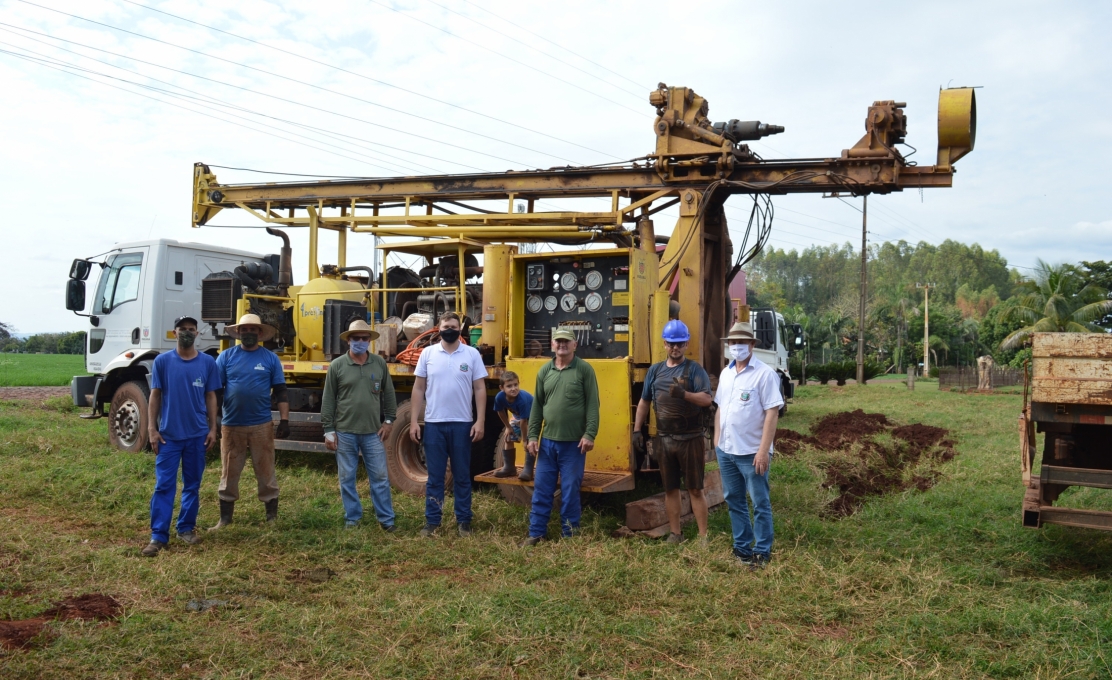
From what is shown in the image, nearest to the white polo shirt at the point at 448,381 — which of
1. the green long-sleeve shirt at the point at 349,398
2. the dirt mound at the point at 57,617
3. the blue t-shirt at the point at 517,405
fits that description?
the blue t-shirt at the point at 517,405

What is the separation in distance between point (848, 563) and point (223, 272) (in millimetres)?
9157

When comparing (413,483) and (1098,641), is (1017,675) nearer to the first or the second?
(1098,641)

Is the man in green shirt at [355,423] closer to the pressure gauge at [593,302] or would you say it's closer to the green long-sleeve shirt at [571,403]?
the green long-sleeve shirt at [571,403]

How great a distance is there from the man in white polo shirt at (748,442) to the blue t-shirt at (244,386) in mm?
3924

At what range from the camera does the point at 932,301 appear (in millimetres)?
65125

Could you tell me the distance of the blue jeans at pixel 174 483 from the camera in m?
6.53

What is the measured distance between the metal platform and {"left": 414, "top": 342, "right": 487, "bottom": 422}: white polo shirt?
0.76m

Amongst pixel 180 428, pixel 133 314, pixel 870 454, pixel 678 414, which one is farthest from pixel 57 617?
pixel 870 454

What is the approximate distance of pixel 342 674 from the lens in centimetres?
412

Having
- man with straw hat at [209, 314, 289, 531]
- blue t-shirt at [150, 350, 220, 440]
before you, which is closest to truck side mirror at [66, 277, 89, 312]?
man with straw hat at [209, 314, 289, 531]

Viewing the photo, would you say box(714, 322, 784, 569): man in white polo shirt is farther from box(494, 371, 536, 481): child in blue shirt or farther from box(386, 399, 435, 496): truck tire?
box(386, 399, 435, 496): truck tire

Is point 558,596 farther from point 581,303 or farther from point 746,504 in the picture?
point 581,303

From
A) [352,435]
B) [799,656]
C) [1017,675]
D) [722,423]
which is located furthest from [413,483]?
[1017,675]

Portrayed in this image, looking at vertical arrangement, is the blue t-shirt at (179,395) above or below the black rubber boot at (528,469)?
above
